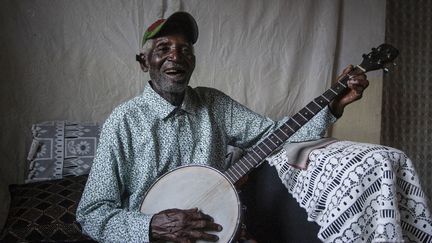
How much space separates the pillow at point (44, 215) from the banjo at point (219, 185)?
1.41ft

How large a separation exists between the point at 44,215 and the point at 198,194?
69cm

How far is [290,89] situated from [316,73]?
0.67 feet

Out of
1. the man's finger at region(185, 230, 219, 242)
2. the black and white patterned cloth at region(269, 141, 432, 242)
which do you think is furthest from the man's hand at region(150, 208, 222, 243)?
the black and white patterned cloth at region(269, 141, 432, 242)

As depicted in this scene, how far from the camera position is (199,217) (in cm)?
110

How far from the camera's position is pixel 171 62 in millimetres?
1361

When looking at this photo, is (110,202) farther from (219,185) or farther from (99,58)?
(99,58)

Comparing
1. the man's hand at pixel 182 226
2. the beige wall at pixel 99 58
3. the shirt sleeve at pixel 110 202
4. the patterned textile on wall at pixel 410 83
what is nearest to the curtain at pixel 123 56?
the beige wall at pixel 99 58

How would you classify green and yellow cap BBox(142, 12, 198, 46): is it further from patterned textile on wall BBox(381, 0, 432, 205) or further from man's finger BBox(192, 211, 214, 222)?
patterned textile on wall BBox(381, 0, 432, 205)

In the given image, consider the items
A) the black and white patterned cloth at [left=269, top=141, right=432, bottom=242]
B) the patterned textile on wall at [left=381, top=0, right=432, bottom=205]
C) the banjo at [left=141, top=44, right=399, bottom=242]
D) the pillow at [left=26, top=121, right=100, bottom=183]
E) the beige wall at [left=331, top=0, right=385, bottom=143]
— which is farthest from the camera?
the patterned textile on wall at [left=381, top=0, right=432, bottom=205]

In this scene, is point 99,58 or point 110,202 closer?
point 110,202

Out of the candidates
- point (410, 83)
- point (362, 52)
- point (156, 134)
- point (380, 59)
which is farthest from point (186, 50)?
point (410, 83)

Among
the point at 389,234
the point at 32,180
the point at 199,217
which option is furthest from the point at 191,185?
the point at 32,180

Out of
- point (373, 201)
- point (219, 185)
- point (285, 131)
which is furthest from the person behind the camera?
point (285, 131)

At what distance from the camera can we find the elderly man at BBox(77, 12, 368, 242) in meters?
1.21
